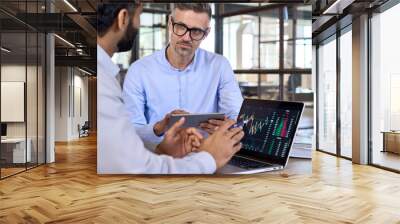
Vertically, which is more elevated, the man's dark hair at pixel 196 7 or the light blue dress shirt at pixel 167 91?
the man's dark hair at pixel 196 7

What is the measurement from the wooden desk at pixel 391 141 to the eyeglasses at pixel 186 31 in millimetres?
3729

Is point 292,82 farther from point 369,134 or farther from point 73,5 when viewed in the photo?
point 73,5

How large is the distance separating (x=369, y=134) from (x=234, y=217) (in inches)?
204

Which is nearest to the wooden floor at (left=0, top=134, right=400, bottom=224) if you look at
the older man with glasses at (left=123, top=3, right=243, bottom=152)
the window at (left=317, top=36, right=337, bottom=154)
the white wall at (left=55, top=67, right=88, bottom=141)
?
the older man with glasses at (left=123, top=3, right=243, bottom=152)

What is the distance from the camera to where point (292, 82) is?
254 inches

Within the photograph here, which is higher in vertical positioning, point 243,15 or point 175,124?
point 243,15

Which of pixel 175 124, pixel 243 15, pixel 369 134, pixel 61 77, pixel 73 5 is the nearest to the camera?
pixel 175 124

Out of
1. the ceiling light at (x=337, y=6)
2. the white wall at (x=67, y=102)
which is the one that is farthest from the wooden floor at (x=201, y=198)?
the white wall at (x=67, y=102)

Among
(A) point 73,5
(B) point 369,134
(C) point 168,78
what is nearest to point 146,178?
(C) point 168,78

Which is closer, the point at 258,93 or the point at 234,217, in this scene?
the point at 234,217

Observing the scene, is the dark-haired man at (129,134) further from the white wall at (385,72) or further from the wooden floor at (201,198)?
the white wall at (385,72)

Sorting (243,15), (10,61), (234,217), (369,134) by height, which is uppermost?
(243,15)

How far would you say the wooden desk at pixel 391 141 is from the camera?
7.28 m

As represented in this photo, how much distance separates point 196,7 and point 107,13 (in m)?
1.33
